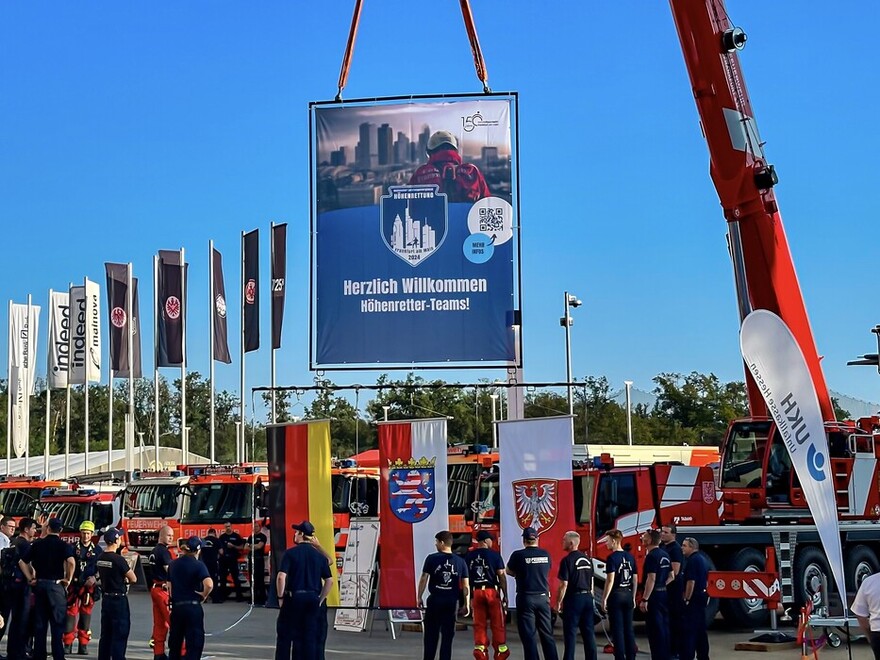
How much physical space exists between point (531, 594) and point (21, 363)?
32801mm

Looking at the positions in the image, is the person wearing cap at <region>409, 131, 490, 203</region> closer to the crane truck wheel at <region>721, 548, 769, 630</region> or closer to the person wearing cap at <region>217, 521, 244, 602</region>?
the crane truck wheel at <region>721, 548, 769, 630</region>

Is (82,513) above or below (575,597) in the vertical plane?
above

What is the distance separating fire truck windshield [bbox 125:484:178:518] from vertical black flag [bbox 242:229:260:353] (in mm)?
5066

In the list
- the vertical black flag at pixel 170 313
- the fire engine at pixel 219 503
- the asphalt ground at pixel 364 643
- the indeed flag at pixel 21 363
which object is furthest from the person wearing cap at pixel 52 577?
the indeed flag at pixel 21 363

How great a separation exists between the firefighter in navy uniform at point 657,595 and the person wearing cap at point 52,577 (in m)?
6.39

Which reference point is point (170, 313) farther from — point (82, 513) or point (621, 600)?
point (621, 600)

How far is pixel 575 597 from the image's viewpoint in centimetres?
1288

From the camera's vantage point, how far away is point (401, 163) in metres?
19.3

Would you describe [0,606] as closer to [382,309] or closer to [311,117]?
[382,309]

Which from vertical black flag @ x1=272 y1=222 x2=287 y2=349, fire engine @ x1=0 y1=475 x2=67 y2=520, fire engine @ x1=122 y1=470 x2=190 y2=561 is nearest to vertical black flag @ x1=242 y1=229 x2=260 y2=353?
vertical black flag @ x1=272 y1=222 x2=287 y2=349

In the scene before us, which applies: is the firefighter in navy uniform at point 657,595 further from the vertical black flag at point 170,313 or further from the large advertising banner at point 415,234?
the vertical black flag at point 170,313

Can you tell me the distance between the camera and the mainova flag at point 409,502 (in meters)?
15.0

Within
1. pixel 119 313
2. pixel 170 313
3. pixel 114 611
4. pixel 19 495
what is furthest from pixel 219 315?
pixel 114 611

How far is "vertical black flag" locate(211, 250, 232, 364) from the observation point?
3409 centimetres
